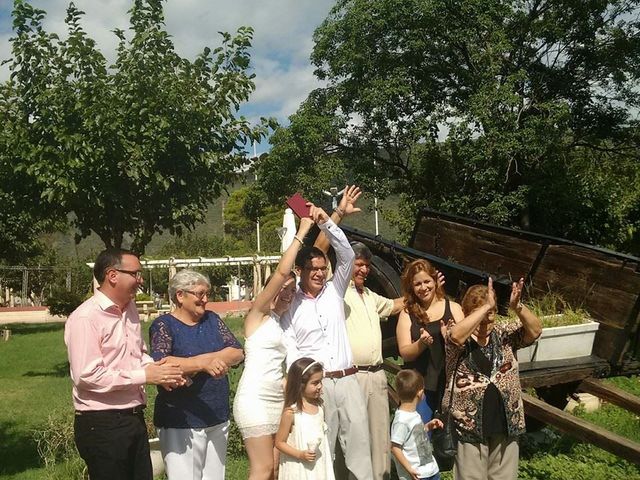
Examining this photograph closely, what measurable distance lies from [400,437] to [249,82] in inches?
146

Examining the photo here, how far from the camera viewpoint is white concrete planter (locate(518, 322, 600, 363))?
5.19m

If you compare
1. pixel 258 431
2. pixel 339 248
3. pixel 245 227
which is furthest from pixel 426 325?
pixel 245 227

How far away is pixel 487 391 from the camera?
3.90 m

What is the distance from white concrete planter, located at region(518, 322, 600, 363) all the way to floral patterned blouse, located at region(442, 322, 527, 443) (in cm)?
130

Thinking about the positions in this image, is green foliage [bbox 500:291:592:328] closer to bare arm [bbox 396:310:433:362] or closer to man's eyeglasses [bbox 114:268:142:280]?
bare arm [bbox 396:310:433:362]

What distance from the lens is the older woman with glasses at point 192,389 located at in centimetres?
362

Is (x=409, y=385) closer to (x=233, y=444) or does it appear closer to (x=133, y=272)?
(x=133, y=272)

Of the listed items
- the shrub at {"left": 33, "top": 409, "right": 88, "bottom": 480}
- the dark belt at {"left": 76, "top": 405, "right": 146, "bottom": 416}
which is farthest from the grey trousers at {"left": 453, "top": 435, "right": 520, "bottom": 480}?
the shrub at {"left": 33, "top": 409, "right": 88, "bottom": 480}

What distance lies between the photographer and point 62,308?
23.1 meters

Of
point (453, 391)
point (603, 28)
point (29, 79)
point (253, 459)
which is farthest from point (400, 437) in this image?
point (603, 28)

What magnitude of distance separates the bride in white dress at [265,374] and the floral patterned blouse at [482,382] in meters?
0.91

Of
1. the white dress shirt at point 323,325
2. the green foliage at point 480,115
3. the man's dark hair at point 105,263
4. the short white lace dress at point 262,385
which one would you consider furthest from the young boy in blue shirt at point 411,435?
the green foliage at point 480,115

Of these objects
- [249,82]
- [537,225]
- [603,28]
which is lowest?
[537,225]

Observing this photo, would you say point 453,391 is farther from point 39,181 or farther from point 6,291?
point 6,291
